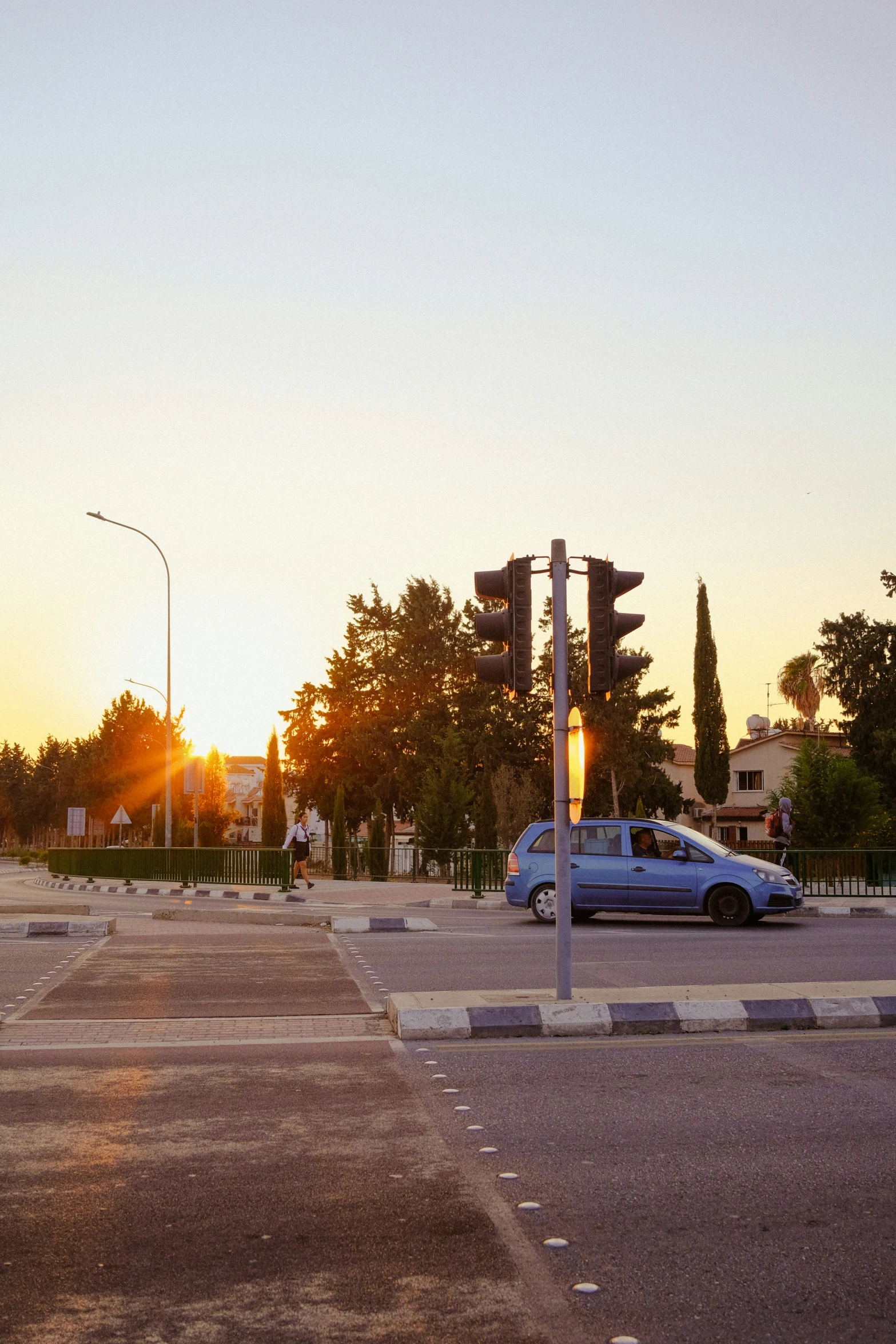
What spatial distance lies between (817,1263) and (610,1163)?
1.32 m

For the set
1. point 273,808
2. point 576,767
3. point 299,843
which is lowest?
point 299,843

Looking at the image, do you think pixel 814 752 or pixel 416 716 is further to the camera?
pixel 416 716

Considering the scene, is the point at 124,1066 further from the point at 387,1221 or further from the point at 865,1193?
the point at 865,1193

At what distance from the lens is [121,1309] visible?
361 cm

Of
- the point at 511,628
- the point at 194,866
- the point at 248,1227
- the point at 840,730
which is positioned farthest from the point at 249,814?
the point at 248,1227

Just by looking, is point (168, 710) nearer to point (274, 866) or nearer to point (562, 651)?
point (274, 866)

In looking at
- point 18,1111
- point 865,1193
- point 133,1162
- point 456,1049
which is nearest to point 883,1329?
point 865,1193

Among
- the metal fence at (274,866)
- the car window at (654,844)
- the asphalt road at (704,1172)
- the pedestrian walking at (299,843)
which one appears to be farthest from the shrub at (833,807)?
the asphalt road at (704,1172)

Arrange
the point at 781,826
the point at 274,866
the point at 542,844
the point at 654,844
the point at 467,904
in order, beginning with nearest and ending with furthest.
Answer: the point at 654,844, the point at 542,844, the point at 467,904, the point at 781,826, the point at 274,866

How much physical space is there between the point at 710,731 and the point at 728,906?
47026mm

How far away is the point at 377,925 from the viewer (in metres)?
17.6

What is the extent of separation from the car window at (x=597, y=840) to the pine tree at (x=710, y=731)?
1819 inches

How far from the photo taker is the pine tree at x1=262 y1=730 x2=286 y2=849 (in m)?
63.4

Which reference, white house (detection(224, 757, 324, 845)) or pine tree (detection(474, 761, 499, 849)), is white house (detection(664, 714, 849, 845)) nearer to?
pine tree (detection(474, 761, 499, 849))
